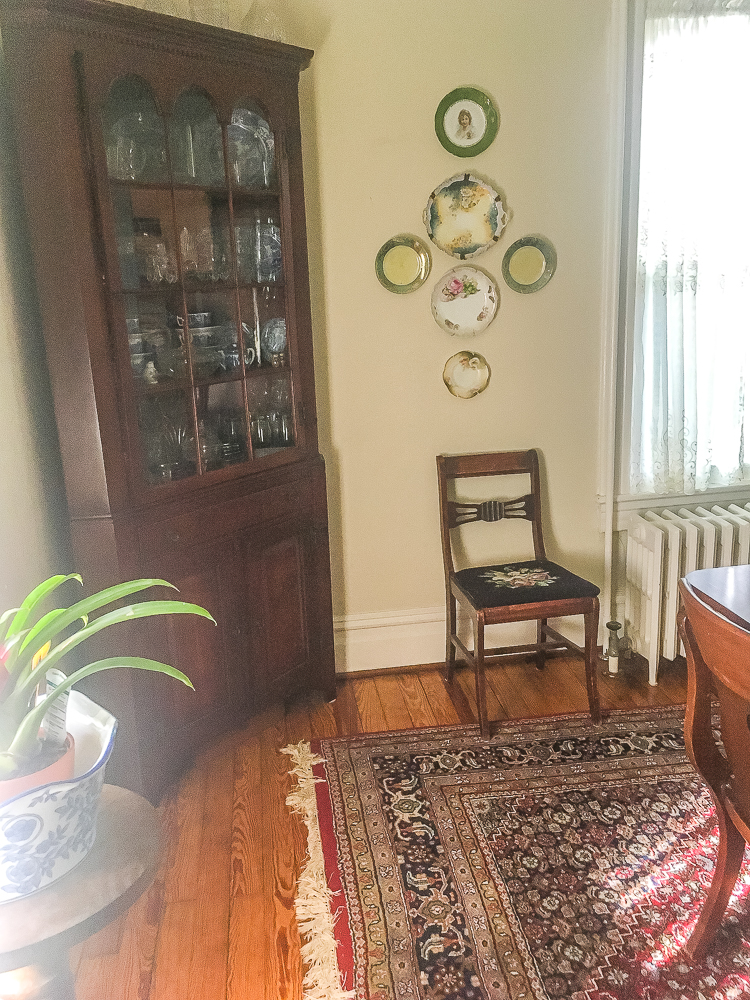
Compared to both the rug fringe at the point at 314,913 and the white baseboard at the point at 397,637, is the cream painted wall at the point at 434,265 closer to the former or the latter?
the white baseboard at the point at 397,637

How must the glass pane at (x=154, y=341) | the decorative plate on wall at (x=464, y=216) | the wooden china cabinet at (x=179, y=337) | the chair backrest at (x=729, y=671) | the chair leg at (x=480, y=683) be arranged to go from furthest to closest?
1. the decorative plate on wall at (x=464, y=216)
2. the chair leg at (x=480, y=683)
3. the glass pane at (x=154, y=341)
4. the wooden china cabinet at (x=179, y=337)
5. the chair backrest at (x=729, y=671)

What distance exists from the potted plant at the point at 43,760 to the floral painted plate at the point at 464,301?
1836mm

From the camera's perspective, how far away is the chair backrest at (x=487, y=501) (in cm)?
283

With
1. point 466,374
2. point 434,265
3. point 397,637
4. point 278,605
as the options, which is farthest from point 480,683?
point 434,265

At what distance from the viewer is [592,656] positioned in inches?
101

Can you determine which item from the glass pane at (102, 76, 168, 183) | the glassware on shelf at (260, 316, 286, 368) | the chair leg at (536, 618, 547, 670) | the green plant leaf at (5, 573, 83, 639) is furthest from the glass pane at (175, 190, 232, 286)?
the chair leg at (536, 618, 547, 670)

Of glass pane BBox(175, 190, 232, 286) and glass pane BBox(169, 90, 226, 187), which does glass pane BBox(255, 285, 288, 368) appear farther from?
glass pane BBox(169, 90, 226, 187)

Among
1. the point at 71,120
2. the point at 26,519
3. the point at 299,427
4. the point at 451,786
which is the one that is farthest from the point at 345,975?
the point at 71,120

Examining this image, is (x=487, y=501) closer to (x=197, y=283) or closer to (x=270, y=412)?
(x=270, y=412)

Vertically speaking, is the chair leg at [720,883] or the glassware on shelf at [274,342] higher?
the glassware on shelf at [274,342]

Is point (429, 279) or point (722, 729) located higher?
point (429, 279)

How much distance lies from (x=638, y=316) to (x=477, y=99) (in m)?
0.94

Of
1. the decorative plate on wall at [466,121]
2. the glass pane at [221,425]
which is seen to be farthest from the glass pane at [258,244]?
the decorative plate on wall at [466,121]

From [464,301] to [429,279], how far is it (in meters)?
0.15
